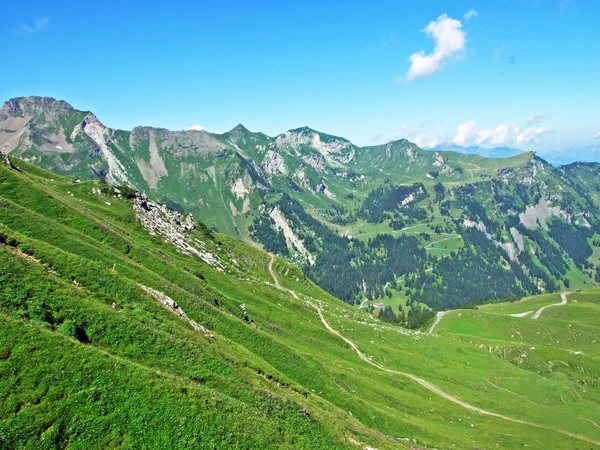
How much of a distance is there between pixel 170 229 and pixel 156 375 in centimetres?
10126

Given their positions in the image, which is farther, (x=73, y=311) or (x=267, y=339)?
(x=267, y=339)

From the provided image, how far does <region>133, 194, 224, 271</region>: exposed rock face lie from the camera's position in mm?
108856

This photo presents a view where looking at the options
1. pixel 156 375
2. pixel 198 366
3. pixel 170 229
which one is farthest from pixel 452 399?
pixel 170 229

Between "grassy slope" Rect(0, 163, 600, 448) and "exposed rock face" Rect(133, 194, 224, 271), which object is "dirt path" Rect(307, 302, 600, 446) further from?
"exposed rock face" Rect(133, 194, 224, 271)

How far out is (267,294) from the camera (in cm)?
9988

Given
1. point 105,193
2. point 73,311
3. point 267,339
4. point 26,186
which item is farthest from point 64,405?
point 105,193

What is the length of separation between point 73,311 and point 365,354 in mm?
70660

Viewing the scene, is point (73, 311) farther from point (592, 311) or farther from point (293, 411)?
point (592, 311)

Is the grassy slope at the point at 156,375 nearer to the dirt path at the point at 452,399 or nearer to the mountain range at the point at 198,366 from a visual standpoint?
the mountain range at the point at 198,366

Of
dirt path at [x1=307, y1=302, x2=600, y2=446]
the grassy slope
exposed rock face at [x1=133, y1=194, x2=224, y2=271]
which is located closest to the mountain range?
the grassy slope

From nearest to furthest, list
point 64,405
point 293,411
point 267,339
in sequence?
point 64,405 < point 293,411 < point 267,339

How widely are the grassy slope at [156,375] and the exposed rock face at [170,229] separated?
120 ft

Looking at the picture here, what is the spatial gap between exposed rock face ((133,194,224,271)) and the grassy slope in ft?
120

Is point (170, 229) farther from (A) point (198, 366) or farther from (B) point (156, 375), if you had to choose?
(B) point (156, 375)
